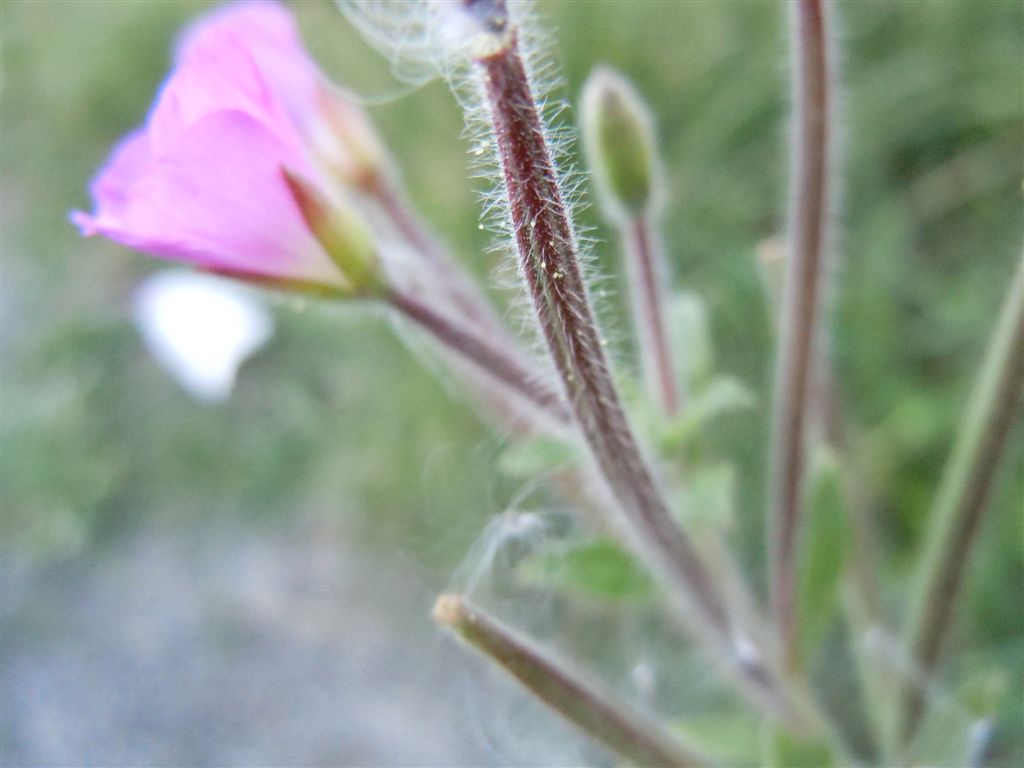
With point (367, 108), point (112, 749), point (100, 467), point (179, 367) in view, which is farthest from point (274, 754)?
point (367, 108)

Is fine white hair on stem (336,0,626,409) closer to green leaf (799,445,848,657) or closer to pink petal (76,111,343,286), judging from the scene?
pink petal (76,111,343,286)

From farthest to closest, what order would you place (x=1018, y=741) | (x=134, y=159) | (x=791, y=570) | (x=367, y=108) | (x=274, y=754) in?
(x=367, y=108), (x=274, y=754), (x=1018, y=741), (x=791, y=570), (x=134, y=159)

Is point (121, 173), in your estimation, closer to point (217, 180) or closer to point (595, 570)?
point (217, 180)

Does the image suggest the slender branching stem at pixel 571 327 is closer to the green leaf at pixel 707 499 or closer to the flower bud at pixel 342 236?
the green leaf at pixel 707 499

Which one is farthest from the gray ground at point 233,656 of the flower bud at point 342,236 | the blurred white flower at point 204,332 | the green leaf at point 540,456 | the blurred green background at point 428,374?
the flower bud at point 342,236

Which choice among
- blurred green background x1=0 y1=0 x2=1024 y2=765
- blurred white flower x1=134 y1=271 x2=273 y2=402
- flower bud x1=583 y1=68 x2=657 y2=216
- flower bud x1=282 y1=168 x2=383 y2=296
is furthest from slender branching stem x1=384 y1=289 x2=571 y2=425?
blurred white flower x1=134 y1=271 x2=273 y2=402

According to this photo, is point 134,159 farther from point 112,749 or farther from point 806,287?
point 112,749

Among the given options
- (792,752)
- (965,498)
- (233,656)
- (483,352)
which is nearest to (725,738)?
(792,752)

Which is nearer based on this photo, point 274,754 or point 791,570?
point 791,570
